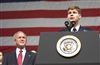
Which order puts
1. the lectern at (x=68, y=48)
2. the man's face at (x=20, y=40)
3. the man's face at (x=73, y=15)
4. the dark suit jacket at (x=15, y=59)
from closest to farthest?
the lectern at (x=68, y=48) → the man's face at (x=73, y=15) → the dark suit jacket at (x=15, y=59) → the man's face at (x=20, y=40)

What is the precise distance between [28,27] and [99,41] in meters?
5.38

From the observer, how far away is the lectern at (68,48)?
2057 millimetres

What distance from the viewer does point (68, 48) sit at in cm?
210

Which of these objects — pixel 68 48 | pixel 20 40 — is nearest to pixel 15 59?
pixel 20 40

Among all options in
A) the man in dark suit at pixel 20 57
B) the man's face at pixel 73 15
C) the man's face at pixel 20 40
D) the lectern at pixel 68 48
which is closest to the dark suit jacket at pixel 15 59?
the man in dark suit at pixel 20 57

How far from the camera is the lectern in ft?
6.75

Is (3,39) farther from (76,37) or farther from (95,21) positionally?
(76,37)

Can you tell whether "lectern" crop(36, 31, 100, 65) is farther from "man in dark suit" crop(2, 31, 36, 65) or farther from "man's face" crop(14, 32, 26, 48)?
"man's face" crop(14, 32, 26, 48)

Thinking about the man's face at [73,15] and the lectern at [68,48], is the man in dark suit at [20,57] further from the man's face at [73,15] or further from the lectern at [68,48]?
the lectern at [68,48]

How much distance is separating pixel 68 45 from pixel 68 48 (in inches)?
0.7

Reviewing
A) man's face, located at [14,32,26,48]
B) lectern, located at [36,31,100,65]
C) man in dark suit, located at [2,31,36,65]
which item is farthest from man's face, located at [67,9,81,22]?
man's face, located at [14,32,26,48]

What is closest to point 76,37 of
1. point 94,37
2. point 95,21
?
point 94,37

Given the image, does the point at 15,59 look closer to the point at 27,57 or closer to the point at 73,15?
the point at 27,57

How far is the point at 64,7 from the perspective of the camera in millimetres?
7309
